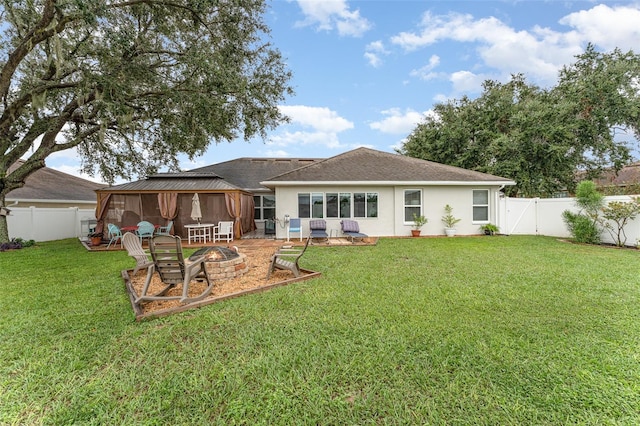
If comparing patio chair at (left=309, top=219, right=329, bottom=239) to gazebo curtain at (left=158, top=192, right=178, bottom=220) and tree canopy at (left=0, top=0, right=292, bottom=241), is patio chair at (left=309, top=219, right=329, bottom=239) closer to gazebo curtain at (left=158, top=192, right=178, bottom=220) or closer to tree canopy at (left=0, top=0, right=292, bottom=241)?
tree canopy at (left=0, top=0, right=292, bottom=241)

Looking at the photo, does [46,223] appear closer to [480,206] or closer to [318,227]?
[318,227]

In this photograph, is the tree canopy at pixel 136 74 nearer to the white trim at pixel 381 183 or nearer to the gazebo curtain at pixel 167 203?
the gazebo curtain at pixel 167 203

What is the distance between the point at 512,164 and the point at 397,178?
31.1 ft

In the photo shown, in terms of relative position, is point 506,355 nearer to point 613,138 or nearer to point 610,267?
point 610,267

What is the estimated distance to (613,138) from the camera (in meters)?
17.2

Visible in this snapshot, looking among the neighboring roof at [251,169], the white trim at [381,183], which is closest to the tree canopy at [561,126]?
the white trim at [381,183]

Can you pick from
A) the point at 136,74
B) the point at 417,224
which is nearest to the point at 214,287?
the point at 136,74

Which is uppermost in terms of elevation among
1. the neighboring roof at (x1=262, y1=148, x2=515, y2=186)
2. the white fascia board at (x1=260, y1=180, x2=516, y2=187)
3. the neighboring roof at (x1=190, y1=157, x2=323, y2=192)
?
the neighboring roof at (x1=190, y1=157, x2=323, y2=192)

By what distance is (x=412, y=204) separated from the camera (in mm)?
13781

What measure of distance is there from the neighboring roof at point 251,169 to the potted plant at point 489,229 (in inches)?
498

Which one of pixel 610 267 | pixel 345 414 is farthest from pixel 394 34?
pixel 345 414

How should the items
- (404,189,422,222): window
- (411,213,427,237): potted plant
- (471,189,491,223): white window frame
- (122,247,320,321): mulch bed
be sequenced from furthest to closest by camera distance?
(471,189,491,223): white window frame < (404,189,422,222): window < (411,213,427,237): potted plant < (122,247,320,321): mulch bed

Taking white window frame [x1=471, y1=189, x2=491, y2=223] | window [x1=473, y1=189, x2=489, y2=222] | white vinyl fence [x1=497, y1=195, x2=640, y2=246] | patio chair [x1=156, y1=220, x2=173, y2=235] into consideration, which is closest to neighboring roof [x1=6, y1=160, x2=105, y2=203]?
patio chair [x1=156, y1=220, x2=173, y2=235]

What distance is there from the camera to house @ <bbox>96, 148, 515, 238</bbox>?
13266 mm
